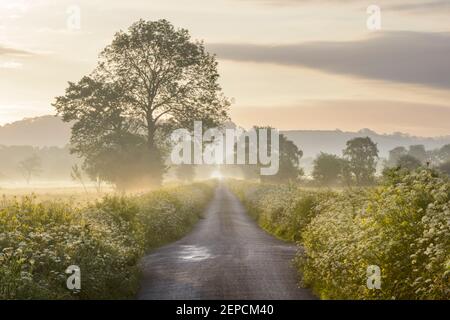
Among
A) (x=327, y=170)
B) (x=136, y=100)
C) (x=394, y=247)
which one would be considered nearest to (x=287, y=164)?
(x=327, y=170)

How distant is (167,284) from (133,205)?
30.2 ft

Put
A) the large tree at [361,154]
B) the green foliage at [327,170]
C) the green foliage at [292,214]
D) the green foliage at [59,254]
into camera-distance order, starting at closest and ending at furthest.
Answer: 1. the green foliage at [59,254]
2. the green foliage at [292,214]
3. the green foliage at [327,170]
4. the large tree at [361,154]

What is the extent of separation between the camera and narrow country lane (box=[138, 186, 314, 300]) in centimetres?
1296

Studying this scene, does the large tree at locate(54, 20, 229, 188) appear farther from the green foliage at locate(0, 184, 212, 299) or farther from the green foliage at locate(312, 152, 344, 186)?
the green foliage at locate(312, 152, 344, 186)

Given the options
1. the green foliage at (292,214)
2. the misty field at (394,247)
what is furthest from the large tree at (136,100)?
the misty field at (394,247)

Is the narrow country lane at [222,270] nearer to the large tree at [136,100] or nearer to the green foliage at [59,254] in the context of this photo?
the green foliage at [59,254]

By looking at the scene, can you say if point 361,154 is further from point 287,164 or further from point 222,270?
point 222,270

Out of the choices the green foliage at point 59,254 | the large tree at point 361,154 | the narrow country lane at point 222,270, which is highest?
the large tree at point 361,154

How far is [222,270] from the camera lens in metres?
15.6

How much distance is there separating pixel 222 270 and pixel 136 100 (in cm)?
3275

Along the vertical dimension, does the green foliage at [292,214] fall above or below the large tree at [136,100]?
below

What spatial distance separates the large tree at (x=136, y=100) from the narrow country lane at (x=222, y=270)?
2306cm

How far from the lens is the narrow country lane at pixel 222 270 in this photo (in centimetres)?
1296
